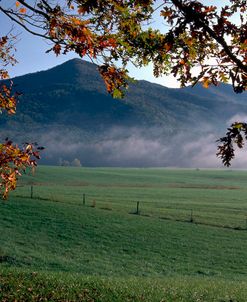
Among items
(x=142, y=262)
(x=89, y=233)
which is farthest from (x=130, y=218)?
(x=142, y=262)

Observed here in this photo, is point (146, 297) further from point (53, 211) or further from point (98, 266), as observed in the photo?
point (53, 211)

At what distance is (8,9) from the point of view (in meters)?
13.2

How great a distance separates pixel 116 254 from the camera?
109ft

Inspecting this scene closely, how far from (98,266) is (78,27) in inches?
809

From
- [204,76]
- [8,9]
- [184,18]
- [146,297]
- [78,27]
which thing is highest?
[8,9]

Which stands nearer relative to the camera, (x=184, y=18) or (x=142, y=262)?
(x=184, y=18)

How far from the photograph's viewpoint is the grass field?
15.3 meters

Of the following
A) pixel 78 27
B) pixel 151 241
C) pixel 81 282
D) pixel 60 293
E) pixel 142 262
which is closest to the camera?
pixel 78 27

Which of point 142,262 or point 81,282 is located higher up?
point 81,282

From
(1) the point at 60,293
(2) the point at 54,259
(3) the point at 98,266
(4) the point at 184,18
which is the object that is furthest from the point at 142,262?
(4) the point at 184,18

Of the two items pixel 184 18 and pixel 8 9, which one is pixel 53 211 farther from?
pixel 184 18

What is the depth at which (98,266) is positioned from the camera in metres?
28.8

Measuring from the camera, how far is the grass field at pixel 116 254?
15258mm

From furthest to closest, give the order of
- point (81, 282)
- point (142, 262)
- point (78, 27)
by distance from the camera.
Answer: point (142, 262), point (81, 282), point (78, 27)
